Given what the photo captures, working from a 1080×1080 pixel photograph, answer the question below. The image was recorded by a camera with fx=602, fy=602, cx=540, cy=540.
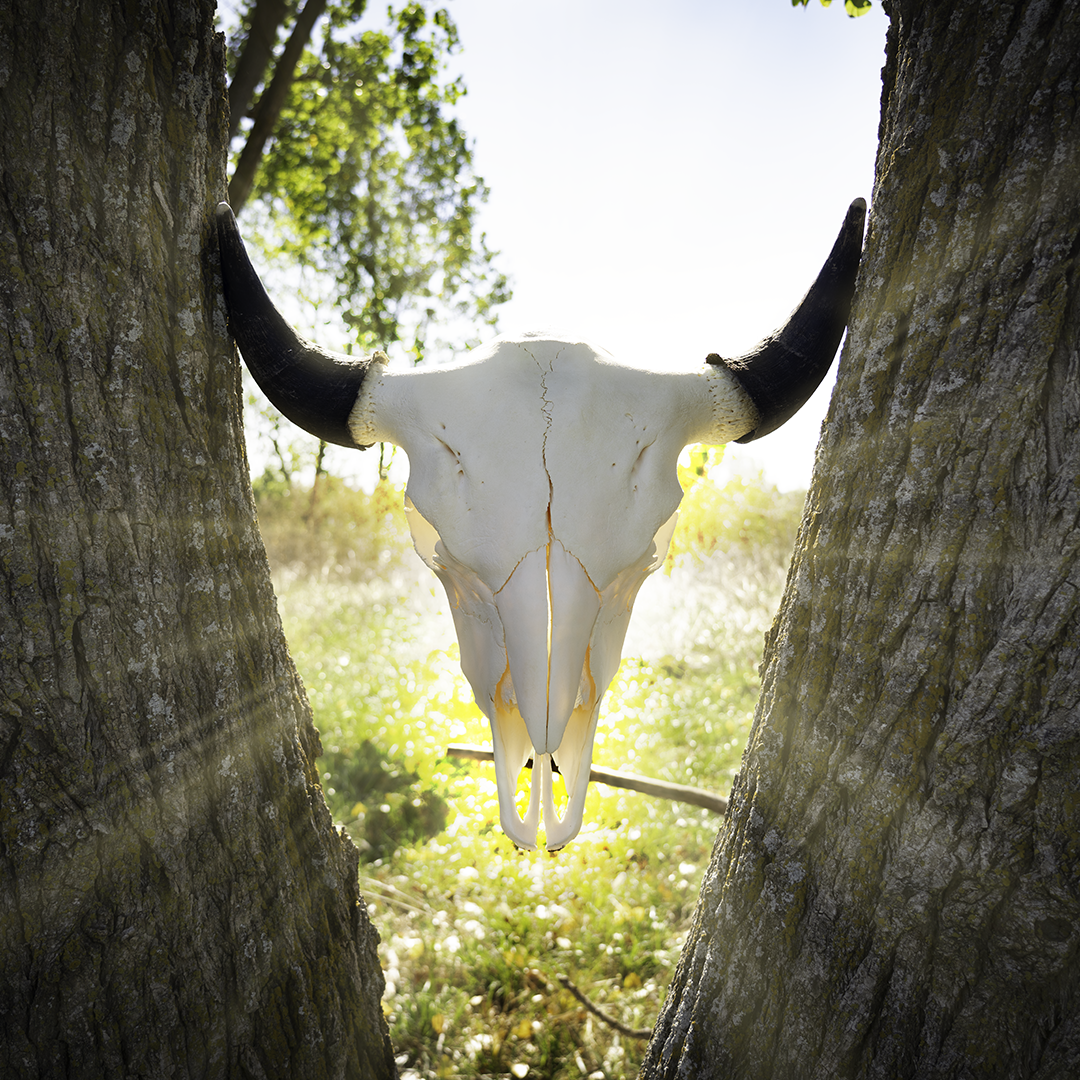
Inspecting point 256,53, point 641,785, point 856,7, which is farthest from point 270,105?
point 641,785

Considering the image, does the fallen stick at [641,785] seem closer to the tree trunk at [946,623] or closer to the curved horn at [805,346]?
the tree trunk at [946,623]

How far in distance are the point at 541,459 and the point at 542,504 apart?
4.1 inches

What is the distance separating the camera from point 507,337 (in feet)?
5.06

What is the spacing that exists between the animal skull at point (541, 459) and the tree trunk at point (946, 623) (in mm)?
292

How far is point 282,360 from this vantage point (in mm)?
1462

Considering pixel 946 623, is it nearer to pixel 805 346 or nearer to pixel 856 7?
pixel 805 346

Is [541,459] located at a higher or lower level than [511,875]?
higher

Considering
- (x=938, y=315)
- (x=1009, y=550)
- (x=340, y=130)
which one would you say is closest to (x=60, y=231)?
(x=938, y=315)

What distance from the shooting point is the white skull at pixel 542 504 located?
1303 mm

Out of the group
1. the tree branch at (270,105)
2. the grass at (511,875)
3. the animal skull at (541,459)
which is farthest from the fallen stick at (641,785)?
the tree branch at (270,105)

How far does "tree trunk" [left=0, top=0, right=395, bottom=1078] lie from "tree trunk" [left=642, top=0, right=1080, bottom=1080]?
3.81 feet

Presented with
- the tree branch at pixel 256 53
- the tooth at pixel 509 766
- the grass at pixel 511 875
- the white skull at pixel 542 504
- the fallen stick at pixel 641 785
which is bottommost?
the grass at pixel 511 875

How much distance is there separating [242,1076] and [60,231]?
6.01 feet

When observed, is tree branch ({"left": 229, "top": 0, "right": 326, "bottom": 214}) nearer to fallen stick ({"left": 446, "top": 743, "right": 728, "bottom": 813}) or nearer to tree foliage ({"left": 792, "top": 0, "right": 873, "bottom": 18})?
tree foliage ({"left": 792, "top": 0, "right": 873, "bottom": 18})
